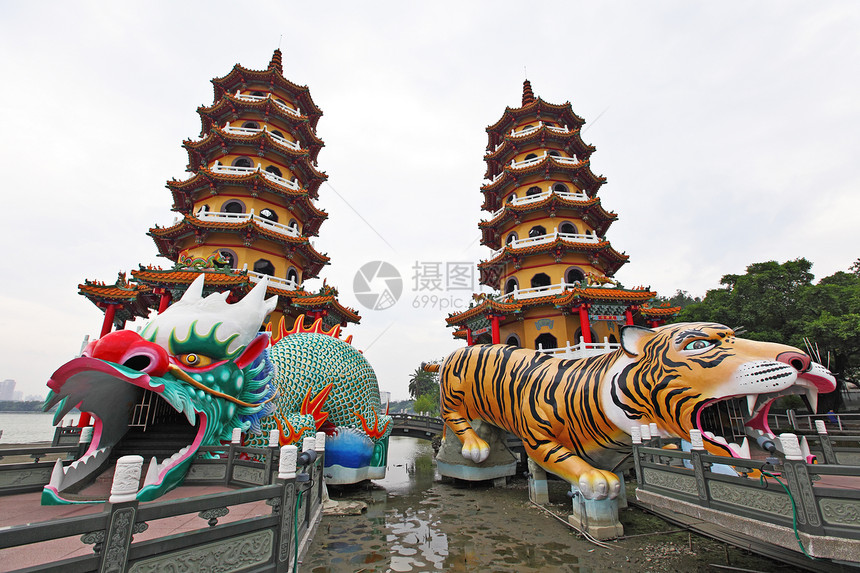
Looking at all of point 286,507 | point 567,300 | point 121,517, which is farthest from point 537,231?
point 121,517

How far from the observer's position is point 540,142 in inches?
707

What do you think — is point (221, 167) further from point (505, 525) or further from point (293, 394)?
point (505, 525)

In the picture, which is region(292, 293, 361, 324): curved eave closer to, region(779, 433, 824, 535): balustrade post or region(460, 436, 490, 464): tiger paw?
region(460, 436, 490, 464): tiger paw

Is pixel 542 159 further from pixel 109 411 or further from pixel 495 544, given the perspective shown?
pixel 109 411

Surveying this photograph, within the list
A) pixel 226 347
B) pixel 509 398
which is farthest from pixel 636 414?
pixel 226 347

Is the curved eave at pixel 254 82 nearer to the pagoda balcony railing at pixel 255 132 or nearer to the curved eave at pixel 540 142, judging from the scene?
A: the pagoda balcony railing at pixel 255 132

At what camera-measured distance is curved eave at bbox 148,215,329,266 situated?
541 inches

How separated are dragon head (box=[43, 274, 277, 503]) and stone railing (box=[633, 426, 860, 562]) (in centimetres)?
555

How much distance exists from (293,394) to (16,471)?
362cm

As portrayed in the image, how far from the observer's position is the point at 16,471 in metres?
4.95

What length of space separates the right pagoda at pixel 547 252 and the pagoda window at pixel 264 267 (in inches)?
292

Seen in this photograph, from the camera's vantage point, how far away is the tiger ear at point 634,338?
18.0 feet

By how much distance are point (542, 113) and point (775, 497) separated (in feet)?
60.4

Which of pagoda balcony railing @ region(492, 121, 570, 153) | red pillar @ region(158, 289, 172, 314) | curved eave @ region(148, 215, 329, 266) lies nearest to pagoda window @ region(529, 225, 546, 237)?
pagoda balcony railing @ region(492, 121, 570, 153)
